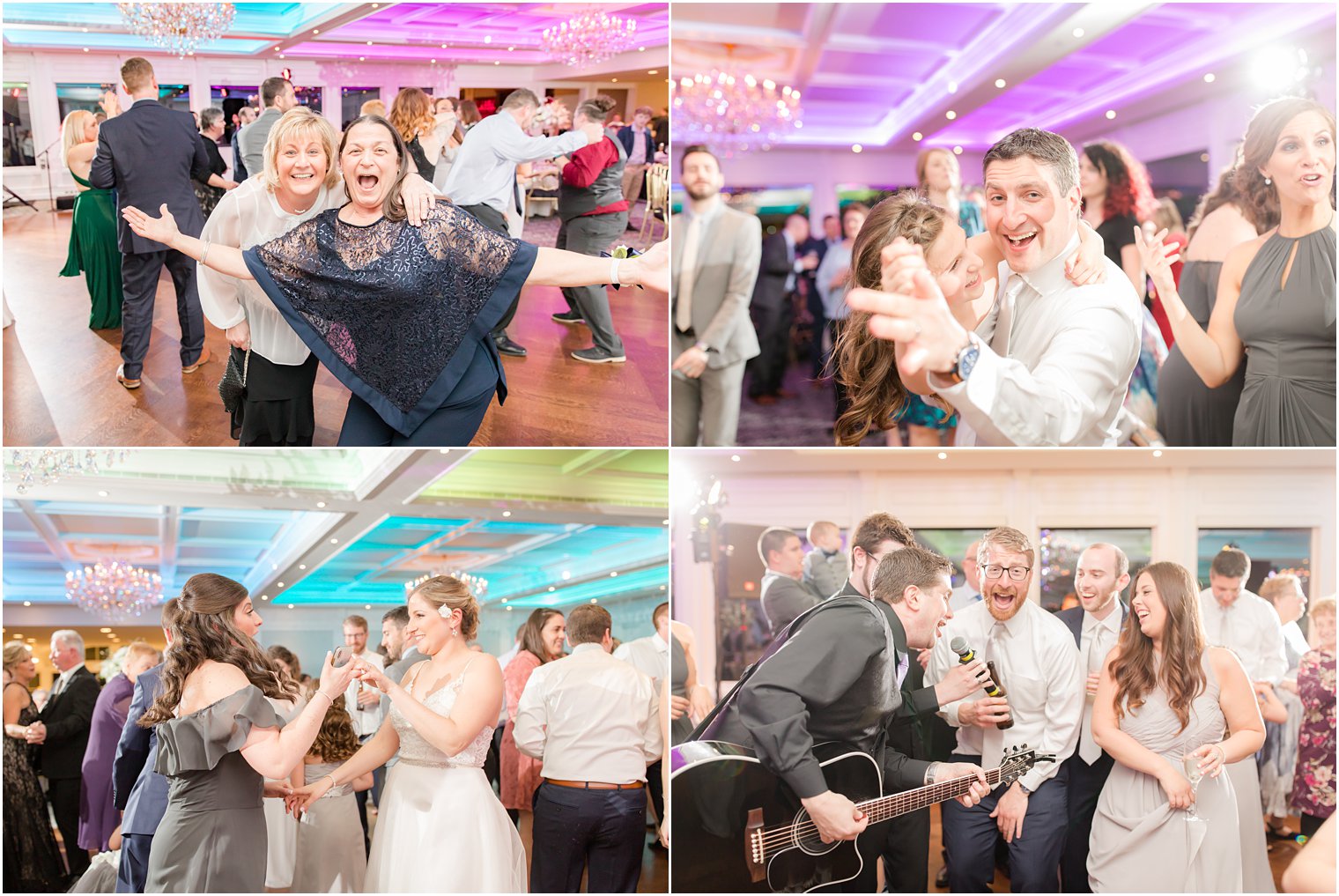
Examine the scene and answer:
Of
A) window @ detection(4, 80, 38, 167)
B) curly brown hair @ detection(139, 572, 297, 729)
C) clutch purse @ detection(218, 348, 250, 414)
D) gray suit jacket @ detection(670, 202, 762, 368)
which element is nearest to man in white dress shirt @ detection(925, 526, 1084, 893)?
gray suit jacket @ detection(670, 202, 762, 368)

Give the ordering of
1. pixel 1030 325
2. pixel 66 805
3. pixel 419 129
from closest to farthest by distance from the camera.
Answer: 1. pixel 1030 325
2. pixel 419 129
3. pixel 66 805

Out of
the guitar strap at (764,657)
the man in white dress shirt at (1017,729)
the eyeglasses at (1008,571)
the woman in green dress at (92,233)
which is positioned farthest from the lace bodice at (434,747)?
the eyeglasses at (1008,571)

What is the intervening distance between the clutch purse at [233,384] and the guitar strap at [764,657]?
1.80 metres

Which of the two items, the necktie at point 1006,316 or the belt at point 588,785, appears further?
the belt at point 588,785

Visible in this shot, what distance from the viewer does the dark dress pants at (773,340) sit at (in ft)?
10.9

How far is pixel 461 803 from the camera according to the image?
10.8 ft

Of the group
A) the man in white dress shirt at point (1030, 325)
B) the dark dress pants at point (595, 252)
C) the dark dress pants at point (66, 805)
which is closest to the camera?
the man in white dress shirt at point (1030, 325)

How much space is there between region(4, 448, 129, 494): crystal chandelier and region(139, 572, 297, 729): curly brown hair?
0.50 meters

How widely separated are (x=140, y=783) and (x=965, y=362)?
282 centimetres

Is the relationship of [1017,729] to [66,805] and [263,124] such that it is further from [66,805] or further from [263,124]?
[66,805]

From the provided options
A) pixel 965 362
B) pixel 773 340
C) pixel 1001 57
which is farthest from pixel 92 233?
pixel 1001 57

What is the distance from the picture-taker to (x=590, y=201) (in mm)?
3336

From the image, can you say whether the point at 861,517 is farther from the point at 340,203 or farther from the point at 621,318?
the point at 340,203

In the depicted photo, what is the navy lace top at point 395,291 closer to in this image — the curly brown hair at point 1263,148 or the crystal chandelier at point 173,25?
the crystal chandelier at point 173,25
